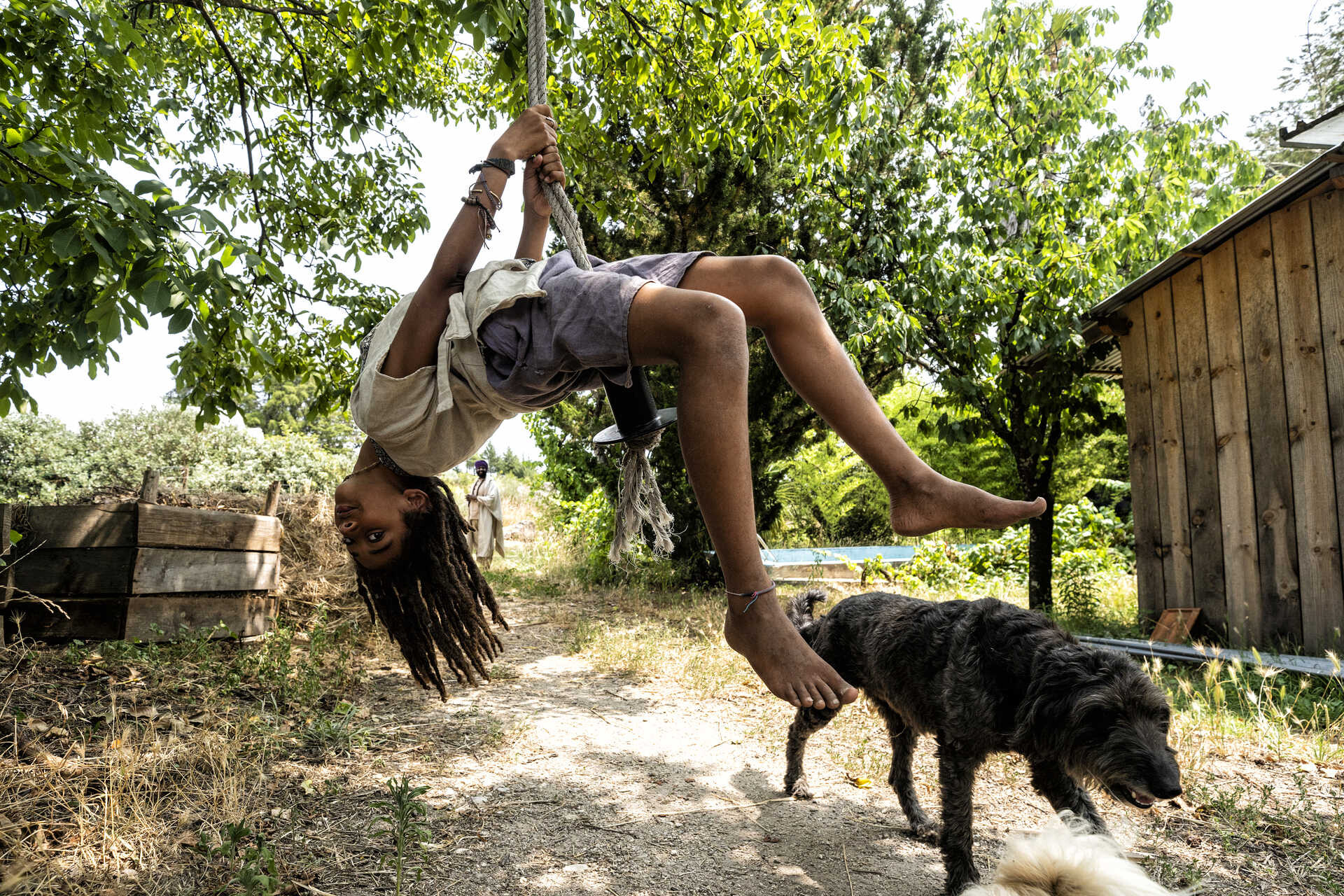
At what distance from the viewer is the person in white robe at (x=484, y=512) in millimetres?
11898

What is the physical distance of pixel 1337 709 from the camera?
407 cm

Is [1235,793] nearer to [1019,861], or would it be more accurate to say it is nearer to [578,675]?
[1019,861]

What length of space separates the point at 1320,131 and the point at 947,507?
15.4 feet

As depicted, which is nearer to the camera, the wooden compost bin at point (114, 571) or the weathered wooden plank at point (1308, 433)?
the wooden compost bin at point (114, 571)

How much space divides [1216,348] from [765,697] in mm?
4422

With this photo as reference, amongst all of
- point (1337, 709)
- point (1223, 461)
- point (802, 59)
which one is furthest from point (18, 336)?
point (1223, 461)

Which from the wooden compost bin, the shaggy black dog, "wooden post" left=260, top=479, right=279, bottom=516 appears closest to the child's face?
the shaggy black dog

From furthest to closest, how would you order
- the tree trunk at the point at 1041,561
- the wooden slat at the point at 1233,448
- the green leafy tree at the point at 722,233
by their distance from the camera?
the green leafy tree at the point at 722,233, the tree trunk at the point at 1041,561, the wooden slat at the point at 1233,448

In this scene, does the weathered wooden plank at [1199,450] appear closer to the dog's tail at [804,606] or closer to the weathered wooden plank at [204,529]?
the dog's tail at [804,606]

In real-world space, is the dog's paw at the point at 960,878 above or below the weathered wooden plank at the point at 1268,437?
below

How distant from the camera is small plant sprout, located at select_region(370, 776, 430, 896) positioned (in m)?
2.40

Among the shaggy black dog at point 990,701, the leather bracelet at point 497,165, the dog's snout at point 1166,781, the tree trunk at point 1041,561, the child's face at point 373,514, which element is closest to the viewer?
the dog's snout at point 1166,781

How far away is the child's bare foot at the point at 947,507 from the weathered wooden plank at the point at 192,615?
4479 mm

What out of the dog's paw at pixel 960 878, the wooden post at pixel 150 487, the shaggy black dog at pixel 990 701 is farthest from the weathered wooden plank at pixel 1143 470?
the wooden post at pixel 150 487
